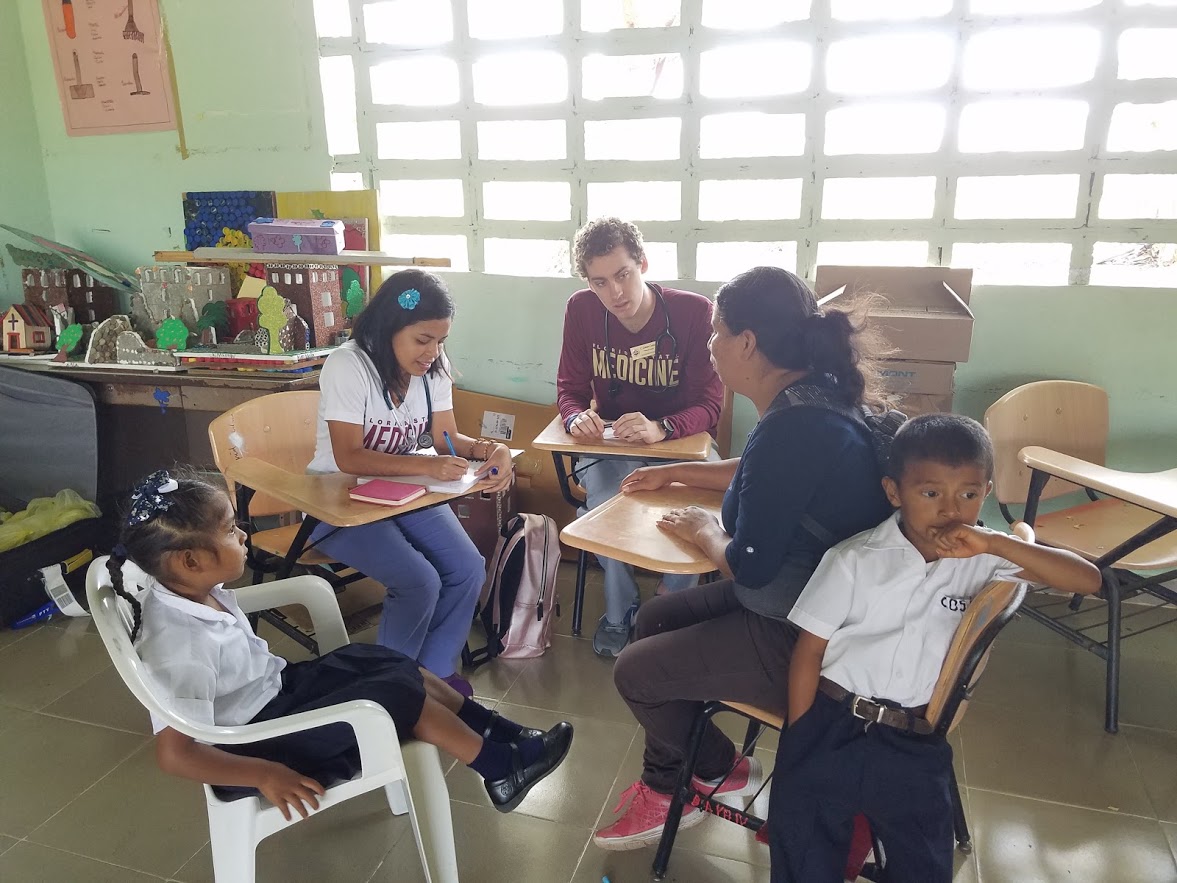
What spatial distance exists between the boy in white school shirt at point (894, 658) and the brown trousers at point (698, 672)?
0.12 metres

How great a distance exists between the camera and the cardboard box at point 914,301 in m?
2.42

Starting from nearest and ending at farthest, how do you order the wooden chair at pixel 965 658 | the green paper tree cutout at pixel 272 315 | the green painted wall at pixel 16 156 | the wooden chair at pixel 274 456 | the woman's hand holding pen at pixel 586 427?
the wooden chair at pixel 965 658 < the wooden chair at pixel 274 456 < the woman's hand holding pen at pixel 586 427 < the green paper tree cutout at pixel 272 315 < the green painted wall at pixel 16 156

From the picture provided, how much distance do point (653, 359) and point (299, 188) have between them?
70.7 inches

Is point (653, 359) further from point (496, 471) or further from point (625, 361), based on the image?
point (496, 471)

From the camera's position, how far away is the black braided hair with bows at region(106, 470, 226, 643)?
143 cm

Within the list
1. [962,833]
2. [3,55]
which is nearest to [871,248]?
[962,833]

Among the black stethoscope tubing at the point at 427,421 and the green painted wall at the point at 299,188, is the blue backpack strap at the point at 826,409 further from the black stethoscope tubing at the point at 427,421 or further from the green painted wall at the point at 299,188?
the green painted wall at the point at 299,188

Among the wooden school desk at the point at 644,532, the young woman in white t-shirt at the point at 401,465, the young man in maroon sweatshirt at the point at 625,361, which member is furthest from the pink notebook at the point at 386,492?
the young man in maroon sweatshirt at the point at 625,361

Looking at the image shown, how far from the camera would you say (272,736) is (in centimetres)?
134

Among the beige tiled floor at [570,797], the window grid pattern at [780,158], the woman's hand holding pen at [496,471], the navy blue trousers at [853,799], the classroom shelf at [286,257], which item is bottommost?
the beige tiled floor at [570,797]

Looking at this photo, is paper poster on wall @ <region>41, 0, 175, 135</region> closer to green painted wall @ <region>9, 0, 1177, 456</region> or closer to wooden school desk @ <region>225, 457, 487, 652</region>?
green painted wall @ <region>9, 0, 1177, 456</region>

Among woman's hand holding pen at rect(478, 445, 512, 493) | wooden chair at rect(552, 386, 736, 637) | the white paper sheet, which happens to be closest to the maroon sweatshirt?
wooden chair at rect(552, 386, 736, 637)

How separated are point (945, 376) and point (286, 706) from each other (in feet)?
6.71

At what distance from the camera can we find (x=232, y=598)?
162cm
